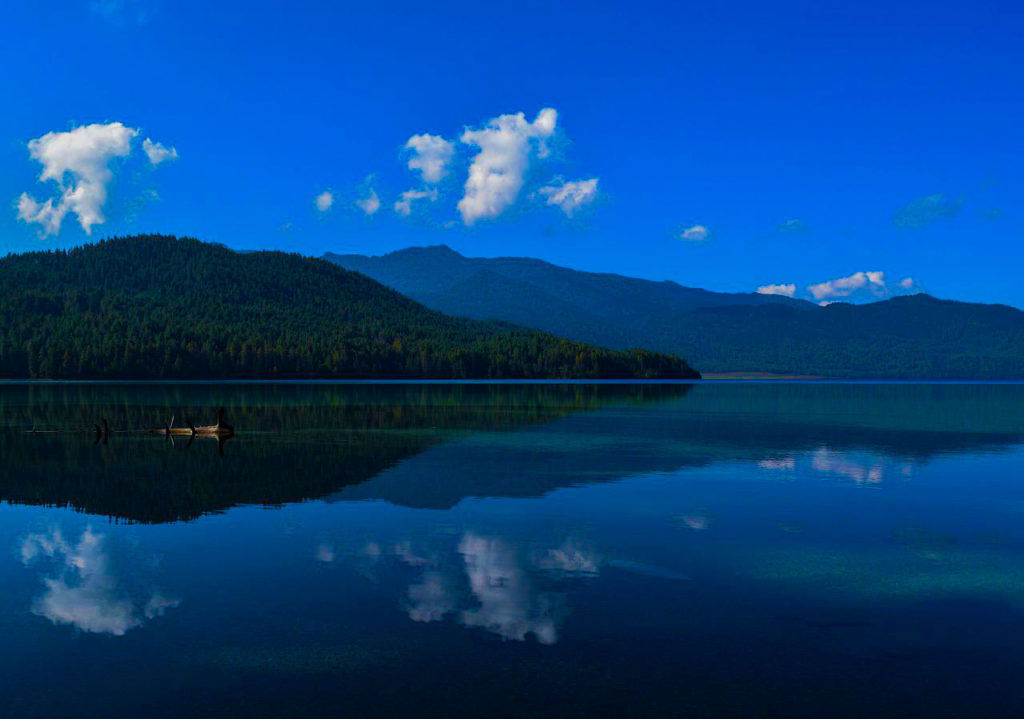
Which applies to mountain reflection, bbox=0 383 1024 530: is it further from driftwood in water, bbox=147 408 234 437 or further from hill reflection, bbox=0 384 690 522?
driftwood in water, bbox=147 408 234 437

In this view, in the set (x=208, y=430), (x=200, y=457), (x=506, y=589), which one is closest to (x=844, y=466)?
(x=506, y=589)

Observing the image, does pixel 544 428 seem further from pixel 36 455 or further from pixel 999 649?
pixel 999 649

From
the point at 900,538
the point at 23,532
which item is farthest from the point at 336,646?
the point at 900,538

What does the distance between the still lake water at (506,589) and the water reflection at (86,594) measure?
12 centimetres

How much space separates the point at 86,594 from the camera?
883 inches

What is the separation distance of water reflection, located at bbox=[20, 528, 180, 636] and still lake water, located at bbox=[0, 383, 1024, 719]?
0.12 m

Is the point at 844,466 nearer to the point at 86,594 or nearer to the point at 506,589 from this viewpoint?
the point at 506,589

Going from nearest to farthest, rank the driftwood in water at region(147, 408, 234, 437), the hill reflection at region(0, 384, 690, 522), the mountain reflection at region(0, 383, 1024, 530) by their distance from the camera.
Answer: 1. the hill reflection at region(0, 384, 690, 522)
2. the mountain reflection at region(0, 383, 1024, 530)
3. the driftwood in water at region(147, 408, 234, 437)

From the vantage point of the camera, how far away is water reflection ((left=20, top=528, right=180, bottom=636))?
2014cm

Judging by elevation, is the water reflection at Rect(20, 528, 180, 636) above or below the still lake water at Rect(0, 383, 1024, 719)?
below

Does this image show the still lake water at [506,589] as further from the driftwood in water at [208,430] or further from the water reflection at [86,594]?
the driftwood in water at [208,430]

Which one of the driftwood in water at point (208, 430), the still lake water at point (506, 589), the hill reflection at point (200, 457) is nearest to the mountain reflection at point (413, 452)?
the hill reflection at point (200, 457)

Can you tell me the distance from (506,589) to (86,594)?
38.2 feet

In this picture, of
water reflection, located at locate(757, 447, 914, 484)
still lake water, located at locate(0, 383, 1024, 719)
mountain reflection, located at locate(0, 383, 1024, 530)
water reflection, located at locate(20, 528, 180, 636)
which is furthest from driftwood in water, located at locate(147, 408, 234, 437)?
water reflection, located at locate(757, 447, 914, 484)
